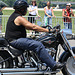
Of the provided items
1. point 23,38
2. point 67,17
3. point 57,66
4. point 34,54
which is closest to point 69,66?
point 57,66

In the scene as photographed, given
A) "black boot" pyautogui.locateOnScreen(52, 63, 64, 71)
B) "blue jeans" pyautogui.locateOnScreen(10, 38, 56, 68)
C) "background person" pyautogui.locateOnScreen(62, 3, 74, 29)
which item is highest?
"blue jeans" pyautogui.locateOnScreen(10, 38, 56, 68)

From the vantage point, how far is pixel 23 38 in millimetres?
4473

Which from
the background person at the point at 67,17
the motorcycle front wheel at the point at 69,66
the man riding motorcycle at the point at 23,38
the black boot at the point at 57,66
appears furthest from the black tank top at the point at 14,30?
the background person at the point at 67,17

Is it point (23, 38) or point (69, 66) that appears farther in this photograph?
point (69, 66)

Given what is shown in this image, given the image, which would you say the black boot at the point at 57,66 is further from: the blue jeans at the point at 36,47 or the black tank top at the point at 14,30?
the black tank top at the point at 14,30

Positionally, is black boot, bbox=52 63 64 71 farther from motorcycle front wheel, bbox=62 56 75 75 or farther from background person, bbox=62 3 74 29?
background person, bbox=62 3 74 29

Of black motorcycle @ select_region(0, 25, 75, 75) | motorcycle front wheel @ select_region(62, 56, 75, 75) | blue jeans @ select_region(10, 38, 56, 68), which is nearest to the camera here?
blue jeans @ select_region(10, 38, 56, 68)

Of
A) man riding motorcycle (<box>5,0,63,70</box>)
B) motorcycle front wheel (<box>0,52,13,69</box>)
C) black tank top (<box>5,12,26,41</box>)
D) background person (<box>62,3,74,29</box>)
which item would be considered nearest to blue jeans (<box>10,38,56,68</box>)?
man riding motorcycle (<box>5,0,63,70</box>)

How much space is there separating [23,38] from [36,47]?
31 cm

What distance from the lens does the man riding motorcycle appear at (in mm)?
4383

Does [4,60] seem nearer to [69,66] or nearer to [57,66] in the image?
[57,66]

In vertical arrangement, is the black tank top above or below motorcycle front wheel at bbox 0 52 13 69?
above

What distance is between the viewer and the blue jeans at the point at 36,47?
14.3 ft

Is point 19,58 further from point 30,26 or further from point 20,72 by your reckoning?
point 30,26
